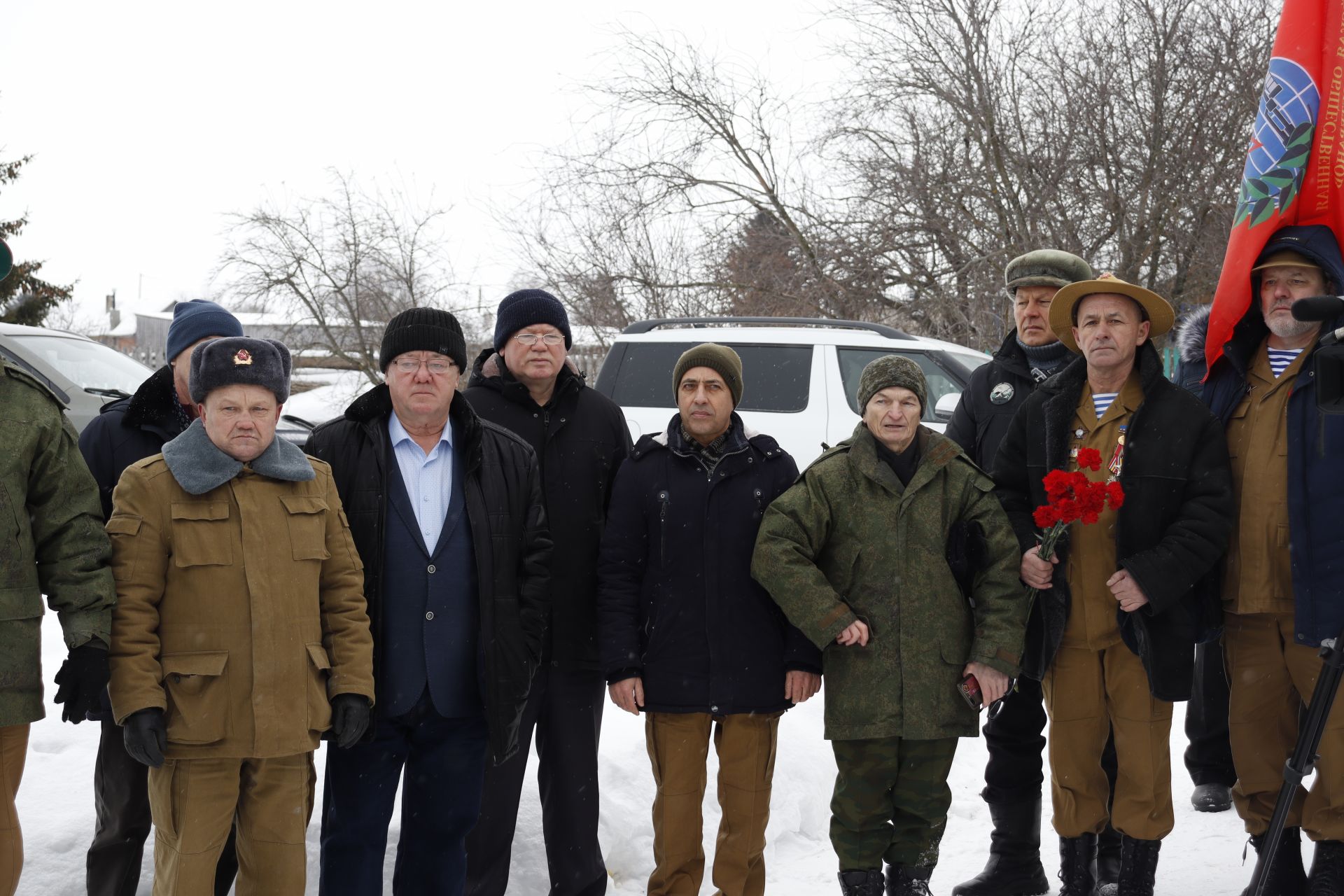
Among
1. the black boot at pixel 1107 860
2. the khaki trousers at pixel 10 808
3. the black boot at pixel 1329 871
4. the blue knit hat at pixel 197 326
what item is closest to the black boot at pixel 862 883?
the black boot at pixel 1107 860

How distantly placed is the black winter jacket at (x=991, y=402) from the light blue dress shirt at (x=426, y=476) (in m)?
1.95

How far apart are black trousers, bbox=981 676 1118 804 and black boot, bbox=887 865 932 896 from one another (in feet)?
2.24

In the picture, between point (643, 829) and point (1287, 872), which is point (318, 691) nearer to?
point (643, 829)

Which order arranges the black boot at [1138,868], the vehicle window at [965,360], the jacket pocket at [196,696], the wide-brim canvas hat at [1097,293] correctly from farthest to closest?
the vehicle window at [965,360] → the wide-brim canvas hat at [1097,293] → the black boot at [1138,868] → the jacket pocket at [196,696]

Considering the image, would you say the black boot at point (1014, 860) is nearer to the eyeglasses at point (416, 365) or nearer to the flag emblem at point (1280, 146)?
the flag emblem at point (1280, 146)

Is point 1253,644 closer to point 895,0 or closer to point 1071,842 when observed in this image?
point 1071,842

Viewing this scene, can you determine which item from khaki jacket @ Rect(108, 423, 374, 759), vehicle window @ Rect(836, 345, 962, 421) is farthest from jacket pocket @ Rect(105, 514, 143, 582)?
vehicle window @ Rect(836, 345, 962, 421)

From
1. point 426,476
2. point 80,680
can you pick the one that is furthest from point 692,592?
point 80,680

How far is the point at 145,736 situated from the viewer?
276cm

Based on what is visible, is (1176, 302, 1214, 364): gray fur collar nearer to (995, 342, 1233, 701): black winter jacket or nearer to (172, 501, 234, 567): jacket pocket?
(995, 342, 1233, 701): black winter jacket

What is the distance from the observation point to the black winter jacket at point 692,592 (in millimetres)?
3549

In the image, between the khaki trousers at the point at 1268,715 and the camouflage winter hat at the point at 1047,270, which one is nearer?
the khaki trousers at the point at 1268,715

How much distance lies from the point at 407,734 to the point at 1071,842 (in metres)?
2.31

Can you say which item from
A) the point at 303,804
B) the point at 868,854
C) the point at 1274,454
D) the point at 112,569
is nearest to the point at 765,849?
the point at 868,854
